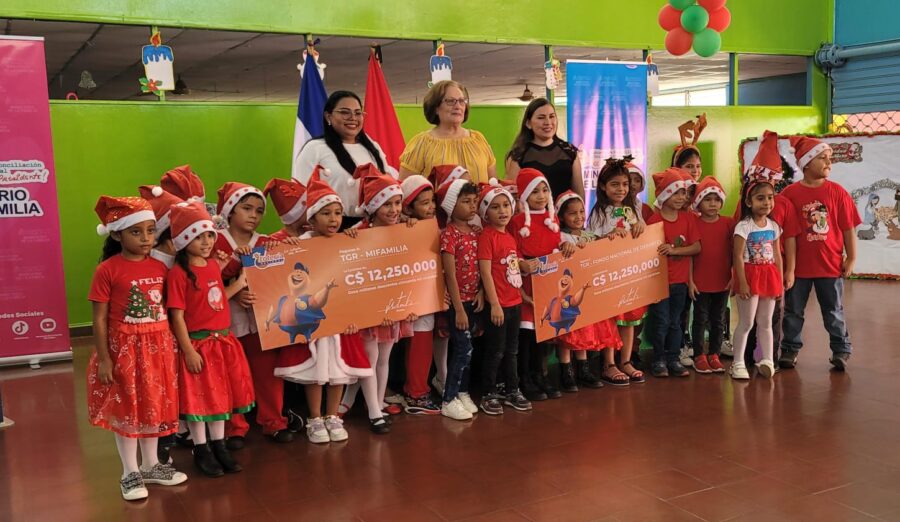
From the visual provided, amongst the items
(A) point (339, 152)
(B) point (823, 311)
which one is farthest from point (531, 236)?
(B) point (823, 311)

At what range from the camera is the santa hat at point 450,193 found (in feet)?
14.1

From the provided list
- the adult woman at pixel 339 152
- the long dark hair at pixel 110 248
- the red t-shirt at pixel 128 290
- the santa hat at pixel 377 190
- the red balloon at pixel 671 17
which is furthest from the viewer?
the red balloon at pixel 671 17

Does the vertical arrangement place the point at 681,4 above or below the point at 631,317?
above

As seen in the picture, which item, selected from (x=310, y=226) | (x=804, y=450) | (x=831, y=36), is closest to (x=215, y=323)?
(x=310, y=226)

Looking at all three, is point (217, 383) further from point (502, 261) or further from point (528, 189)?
point (528, 189)

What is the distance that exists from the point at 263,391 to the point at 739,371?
9.24ft

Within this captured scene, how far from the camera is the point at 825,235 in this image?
5160 millimetres

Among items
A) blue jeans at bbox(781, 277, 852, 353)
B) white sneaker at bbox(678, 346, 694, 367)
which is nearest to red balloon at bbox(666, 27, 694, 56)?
blue jeans at bbox(781, 277, 852, 353)

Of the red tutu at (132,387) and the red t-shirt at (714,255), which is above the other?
the red t-shirt at (714,255)

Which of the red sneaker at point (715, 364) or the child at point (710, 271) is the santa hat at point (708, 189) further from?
the red sneaker at point (715, 364)

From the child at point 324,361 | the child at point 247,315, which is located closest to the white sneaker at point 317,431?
the child at point 324,361

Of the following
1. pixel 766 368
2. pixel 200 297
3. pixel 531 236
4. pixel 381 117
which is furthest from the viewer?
pixel 381 117

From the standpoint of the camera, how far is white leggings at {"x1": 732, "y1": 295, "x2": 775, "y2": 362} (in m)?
5.03

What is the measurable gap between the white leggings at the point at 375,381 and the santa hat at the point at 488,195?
2.78 feet
